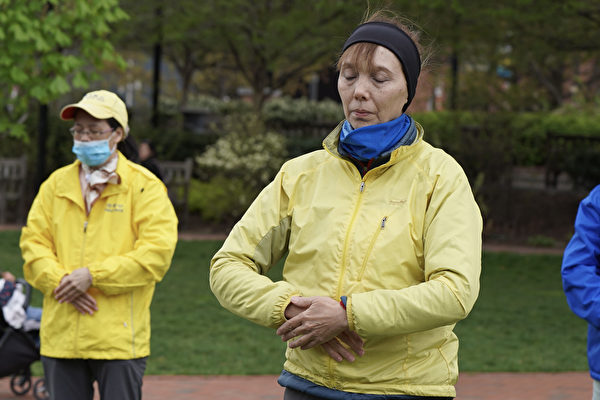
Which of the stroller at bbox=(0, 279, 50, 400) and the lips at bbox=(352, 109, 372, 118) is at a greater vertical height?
Answer: the lips at bbox=(352, 109, 372, 118)

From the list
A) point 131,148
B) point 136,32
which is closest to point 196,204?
point 136,32

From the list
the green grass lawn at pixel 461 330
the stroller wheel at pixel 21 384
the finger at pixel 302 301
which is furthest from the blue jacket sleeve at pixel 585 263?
the green grass lawn at pixel 461 330

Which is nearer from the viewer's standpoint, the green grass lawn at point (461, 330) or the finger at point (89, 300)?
the finger at point (89, 300)

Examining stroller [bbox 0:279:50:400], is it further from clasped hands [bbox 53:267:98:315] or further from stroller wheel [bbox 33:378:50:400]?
clasped hands [bbox 53:267:98:315]

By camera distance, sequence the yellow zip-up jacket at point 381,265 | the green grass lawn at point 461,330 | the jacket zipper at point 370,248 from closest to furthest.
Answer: the yellow zip-up jacket at point 381,265 → the jacket zipper at point 370,248 → the green grass lawn at point 461,330

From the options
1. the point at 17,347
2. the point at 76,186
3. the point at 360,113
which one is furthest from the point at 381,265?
the point at 17,347

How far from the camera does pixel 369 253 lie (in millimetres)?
2863

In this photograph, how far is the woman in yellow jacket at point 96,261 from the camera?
4504 millimetres

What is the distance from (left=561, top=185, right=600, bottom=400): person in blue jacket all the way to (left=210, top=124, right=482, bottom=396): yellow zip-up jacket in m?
0.99

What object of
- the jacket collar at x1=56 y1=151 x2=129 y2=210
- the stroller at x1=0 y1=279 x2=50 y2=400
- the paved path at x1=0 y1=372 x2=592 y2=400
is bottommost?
the paved path at x1=0 y1=372 x2=592 y2=400

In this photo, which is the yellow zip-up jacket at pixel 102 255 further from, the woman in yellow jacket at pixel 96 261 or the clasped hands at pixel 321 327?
the clasped hands at pixel 321 327

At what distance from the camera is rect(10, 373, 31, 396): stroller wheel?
718 cm

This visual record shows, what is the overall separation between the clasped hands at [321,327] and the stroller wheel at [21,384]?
4.85 m

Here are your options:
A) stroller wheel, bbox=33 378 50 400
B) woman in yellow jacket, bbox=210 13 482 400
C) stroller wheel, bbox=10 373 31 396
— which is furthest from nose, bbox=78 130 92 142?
stroller wheel, bbox=10 373 31 396
